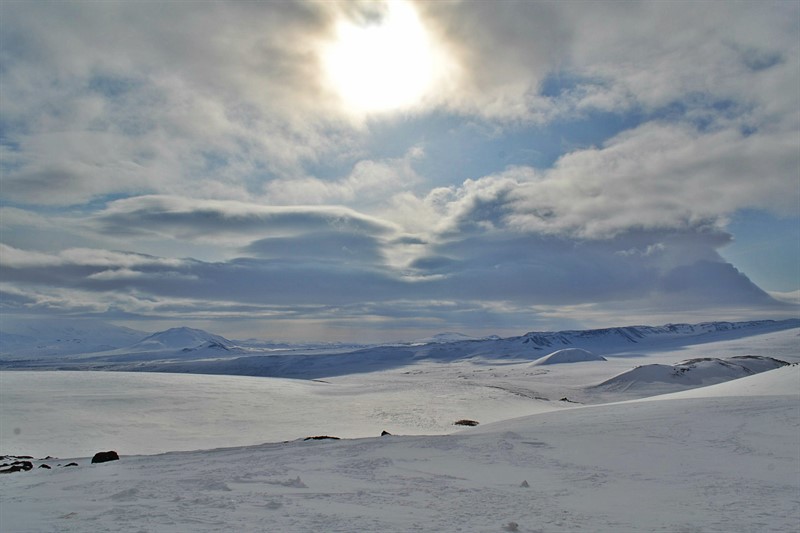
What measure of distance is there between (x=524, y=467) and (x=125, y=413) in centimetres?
2606

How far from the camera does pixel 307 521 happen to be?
8156 millimetres

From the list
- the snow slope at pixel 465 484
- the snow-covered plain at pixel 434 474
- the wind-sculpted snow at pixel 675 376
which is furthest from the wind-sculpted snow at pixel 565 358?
the snow slope at pixel 465 484

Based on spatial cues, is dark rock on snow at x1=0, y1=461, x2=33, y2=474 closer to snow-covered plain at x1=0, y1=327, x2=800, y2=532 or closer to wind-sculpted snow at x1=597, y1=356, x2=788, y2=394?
snow-covered plain at x1=0, y1=327, x2=800, y2=532

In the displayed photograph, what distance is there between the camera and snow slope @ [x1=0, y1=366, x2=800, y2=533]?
8211mm

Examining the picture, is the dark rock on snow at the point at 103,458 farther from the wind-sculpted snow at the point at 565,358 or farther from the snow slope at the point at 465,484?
the wind-sculpted snow at the point at 565,358

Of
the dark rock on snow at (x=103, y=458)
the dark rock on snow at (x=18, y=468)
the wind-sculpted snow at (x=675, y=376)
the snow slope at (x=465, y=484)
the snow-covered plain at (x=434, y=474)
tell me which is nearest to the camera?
the snow slope at (x=465, y=484)

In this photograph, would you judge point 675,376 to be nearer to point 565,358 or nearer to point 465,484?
point 465,484

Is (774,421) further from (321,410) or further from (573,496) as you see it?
(321,410)

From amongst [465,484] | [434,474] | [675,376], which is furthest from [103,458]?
[675,376]

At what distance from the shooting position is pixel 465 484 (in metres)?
11.1

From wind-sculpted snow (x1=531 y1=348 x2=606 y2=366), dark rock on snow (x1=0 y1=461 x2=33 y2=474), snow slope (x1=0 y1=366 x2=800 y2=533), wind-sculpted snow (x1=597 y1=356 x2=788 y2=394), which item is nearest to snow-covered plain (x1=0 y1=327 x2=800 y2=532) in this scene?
snow slope (x1=0 y1=366 x2=800 y2=533)

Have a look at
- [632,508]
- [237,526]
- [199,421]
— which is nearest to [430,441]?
[632,508]

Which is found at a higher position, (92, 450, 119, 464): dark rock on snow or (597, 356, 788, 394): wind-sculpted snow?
(92, 450, 119, 464): dark rock on snow

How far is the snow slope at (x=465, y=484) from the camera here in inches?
323
